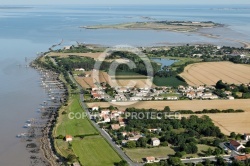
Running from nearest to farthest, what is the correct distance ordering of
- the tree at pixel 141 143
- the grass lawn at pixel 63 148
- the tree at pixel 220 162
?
the tree at pixel 220 162 → the grass lawn at pixel 63 148 → the tree at pixel 141 143

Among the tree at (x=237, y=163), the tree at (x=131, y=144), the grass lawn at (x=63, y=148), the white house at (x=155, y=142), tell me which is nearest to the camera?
the tree at (x=237, y=163)

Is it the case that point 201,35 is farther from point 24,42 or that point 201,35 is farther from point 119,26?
point 24,42

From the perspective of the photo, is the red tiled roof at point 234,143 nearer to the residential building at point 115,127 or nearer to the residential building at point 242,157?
the residential building at point 242,157

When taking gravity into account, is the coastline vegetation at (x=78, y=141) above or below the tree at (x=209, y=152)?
below

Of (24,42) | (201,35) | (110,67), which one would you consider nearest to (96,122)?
(110,67)

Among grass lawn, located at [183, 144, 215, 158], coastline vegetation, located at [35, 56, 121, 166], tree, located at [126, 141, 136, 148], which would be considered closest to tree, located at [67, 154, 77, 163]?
coastline vegetation, located at [35, 56, 121, 166]

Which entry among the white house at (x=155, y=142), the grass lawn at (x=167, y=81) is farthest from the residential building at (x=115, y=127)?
the grass lawn at (x=167, y=81)

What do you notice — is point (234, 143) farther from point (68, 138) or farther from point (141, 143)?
point (68, 138)

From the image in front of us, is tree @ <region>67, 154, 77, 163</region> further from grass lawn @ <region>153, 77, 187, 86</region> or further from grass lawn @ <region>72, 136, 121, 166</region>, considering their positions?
grass lawn @ <region>153, 77, 187, 86</region>
